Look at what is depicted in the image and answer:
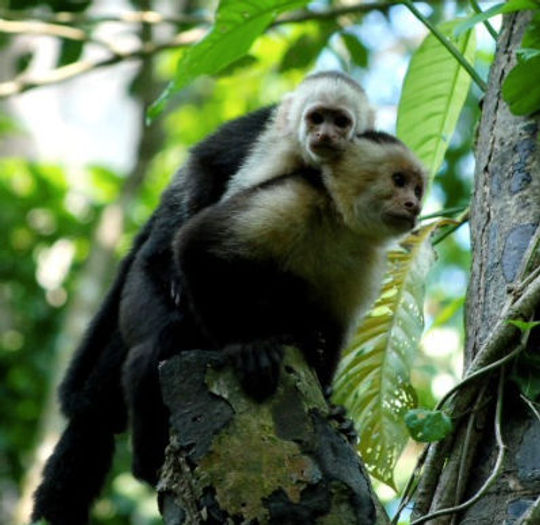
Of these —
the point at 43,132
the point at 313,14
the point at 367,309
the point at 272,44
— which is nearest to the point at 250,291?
the point at 367,309

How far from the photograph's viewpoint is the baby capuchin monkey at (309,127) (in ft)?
8.73

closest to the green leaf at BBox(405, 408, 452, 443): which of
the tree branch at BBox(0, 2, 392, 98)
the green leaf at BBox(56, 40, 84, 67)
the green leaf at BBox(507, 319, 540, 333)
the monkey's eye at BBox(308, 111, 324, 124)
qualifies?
the green leaf at BBox(507, 319, 540, 333)

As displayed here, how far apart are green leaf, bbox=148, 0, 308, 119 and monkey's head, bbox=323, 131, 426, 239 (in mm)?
368

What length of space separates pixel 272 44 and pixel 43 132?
370 inches

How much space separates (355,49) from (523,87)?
191 centimetres

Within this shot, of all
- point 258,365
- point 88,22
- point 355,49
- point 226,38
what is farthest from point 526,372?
point 88,22

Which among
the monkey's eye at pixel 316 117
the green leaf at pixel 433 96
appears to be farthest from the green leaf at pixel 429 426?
the monkey's eye at pixel 316 117

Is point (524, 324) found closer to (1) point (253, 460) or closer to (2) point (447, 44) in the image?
(1) point (253, 460)

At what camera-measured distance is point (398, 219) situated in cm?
249

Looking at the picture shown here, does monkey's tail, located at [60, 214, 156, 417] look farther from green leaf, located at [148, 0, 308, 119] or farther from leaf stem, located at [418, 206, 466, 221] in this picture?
leaf stem, located at [418, 206, 466, 221]

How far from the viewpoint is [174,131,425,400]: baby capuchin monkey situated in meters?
2.37

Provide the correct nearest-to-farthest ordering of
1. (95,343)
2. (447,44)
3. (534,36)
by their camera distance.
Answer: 1. (534,36)
2. (447,44)
3. (95,343)

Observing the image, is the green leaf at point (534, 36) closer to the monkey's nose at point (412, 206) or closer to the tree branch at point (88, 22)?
the monkey's nose at point (412, 206)

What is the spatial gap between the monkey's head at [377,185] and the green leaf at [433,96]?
213 mm
